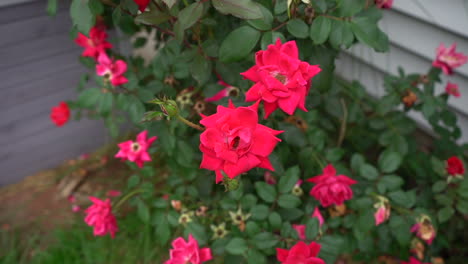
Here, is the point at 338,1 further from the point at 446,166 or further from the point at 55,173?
the point at 55,173

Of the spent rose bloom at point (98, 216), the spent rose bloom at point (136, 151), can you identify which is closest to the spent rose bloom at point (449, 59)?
the spent rose bloom at point (136, 151)

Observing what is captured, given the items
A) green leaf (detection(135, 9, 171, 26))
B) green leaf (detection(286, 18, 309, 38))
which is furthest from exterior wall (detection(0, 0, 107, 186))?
green leaf (detection(286, 18, 309, 38))

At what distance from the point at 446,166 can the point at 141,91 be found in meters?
1.10

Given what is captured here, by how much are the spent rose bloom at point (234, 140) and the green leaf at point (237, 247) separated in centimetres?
38

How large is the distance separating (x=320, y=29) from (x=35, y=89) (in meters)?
1.56

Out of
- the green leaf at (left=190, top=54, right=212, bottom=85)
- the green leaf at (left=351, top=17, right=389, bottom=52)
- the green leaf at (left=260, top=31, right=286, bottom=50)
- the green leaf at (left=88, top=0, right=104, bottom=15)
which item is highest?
the green leaf at (left=351, top=17, right=389, bottom=52)

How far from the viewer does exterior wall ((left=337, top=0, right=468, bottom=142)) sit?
4.72ft

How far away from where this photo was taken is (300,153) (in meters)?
1.24

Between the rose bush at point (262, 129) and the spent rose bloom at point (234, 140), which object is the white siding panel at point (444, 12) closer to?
the rose bush at point (262, 129)

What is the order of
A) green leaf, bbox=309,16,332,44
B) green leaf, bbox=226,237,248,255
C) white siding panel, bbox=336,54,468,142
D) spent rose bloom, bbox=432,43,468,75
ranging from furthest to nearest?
white siding panel, bbox=336,54,468,142
spent rose bloom, bbox=432,43,468,75
green leaf, bbox=226,237,248,255
green leaf, bbox=309,16,332,44

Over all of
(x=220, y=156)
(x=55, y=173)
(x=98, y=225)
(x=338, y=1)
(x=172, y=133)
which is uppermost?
(x=338, y=1)

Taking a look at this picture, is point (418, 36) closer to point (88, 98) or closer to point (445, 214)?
point (445, 214)

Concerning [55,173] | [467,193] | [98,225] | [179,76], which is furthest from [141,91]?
[55,173]

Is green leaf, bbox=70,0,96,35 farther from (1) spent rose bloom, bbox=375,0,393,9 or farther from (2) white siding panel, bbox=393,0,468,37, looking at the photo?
(2) white siding panel, bbox=393,0,468,37
